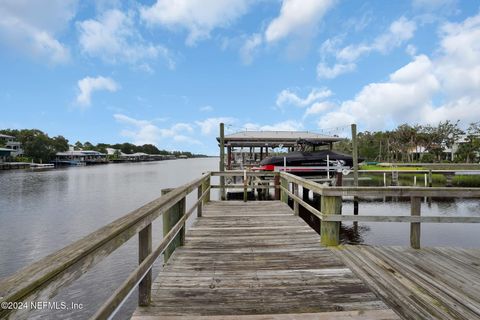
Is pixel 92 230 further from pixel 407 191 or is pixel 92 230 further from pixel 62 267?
pixel 62 267

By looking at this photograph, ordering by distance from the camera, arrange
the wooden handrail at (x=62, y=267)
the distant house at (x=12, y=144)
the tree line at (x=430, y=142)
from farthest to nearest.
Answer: the distant house at (x=12, y=144)
the tree line at (x=430, y=142)
the wooden handrail at (x=62, y=267)

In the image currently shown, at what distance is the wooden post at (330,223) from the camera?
4.38 metres

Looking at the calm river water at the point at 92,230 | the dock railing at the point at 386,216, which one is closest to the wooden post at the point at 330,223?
the dock railing at the point at 386,216

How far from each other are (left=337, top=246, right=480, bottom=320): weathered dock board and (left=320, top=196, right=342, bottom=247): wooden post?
22 cm

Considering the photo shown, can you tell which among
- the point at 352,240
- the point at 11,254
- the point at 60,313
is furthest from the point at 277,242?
the point at 11,254

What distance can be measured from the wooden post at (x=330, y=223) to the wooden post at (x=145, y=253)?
2.84 meters

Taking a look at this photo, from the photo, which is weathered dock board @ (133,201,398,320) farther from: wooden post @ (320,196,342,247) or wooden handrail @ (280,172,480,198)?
wooden handrail @ (280,172,480,198)

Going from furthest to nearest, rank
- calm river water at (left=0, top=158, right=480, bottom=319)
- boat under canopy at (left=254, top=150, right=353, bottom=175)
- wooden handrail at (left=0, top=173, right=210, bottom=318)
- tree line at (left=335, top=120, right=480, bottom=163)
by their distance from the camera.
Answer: tree line at (left=335, top=120, right=480, bottom=163), boat under canopy at (left=254, top=150, right=353, bottom=175), calm river water at (left=0, top=158, right=480, bottom=319), wooden handrail at (left=0, top=173, right=210, bottom=318)

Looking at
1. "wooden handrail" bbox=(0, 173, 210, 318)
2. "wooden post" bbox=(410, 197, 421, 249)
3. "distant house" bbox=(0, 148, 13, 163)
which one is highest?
"distant house" bbox=(0, 148, 13, 163)

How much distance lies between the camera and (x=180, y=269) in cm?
358

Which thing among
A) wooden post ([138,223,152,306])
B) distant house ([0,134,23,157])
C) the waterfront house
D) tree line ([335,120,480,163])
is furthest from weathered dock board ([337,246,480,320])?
the waterfront house

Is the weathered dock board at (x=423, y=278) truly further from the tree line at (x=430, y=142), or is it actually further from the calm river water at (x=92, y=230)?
the tree line at (x=430, y=142)

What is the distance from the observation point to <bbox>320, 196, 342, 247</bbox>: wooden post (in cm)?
438

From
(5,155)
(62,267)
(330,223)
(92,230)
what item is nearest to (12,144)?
(5,155)
